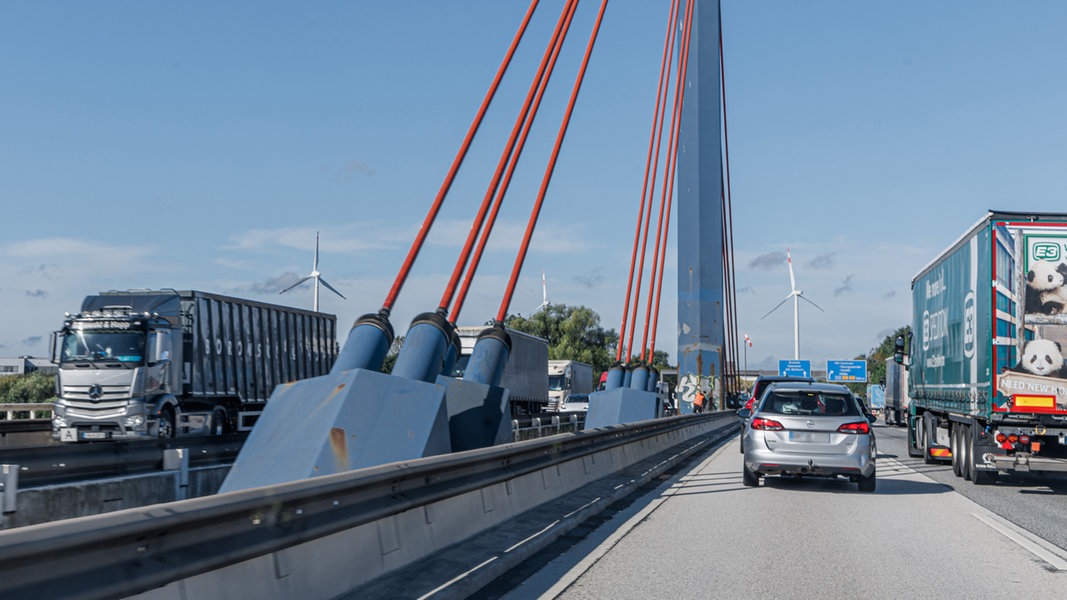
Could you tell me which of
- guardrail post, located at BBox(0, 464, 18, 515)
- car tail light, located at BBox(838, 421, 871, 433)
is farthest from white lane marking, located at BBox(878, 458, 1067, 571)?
guardrail post, located at BBox(0, 464, 18, 515)

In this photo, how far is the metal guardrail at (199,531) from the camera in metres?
4.00

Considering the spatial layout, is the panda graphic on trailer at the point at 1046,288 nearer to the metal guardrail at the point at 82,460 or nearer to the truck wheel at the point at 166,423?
the metal guardrail at the point at 82,460

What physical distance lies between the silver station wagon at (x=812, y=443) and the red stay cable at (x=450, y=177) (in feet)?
18.0

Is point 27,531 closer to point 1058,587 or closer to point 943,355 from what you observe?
point 1058,587

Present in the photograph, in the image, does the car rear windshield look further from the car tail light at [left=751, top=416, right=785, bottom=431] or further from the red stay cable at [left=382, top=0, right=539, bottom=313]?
the red stay cable at [left=382, top=0, right=539, bottom=313]

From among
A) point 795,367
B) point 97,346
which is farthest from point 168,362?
point 795,367

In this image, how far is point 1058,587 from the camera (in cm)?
848

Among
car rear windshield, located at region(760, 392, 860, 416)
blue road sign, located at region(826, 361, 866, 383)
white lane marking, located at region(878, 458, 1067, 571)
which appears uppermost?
blue road sign, located at region(826, 361, 866, 383)

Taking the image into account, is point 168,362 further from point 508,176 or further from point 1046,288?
point 1046,288

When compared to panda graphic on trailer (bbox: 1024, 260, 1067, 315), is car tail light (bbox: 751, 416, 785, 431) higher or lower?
lower

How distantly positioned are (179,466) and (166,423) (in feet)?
34.1

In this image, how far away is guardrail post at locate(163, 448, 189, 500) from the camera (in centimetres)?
1391

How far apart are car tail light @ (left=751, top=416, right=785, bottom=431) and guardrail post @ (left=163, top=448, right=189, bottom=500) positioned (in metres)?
7.81

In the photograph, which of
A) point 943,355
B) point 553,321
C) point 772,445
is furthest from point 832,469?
point 553,321
